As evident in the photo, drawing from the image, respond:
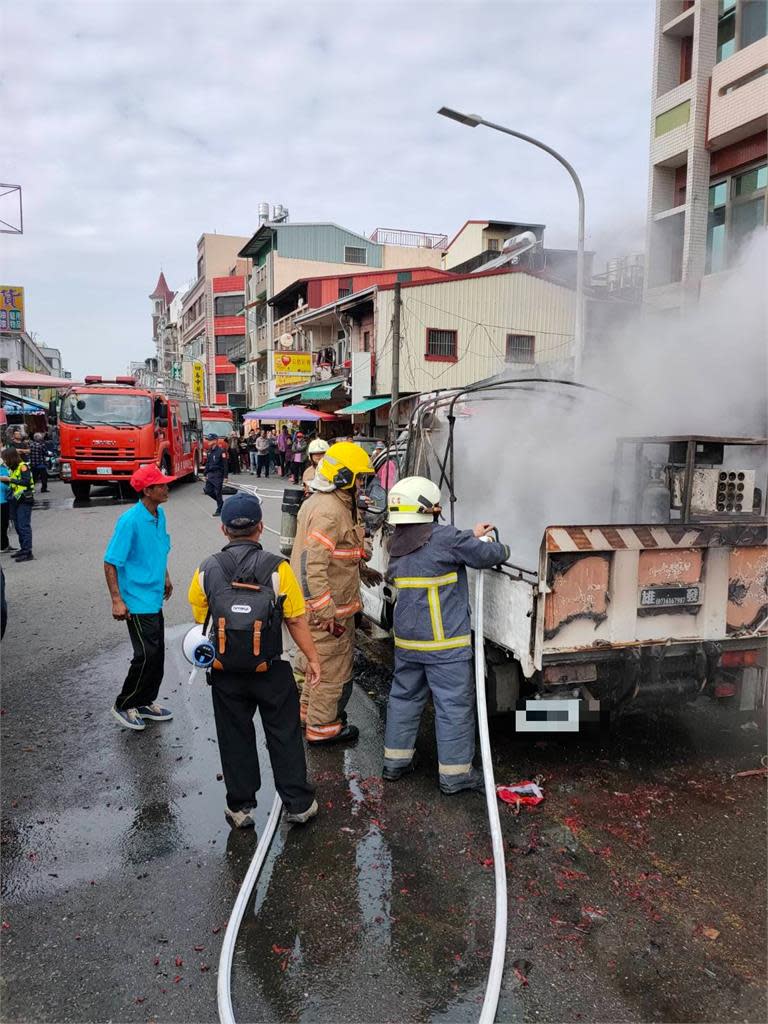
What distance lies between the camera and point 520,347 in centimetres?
2667

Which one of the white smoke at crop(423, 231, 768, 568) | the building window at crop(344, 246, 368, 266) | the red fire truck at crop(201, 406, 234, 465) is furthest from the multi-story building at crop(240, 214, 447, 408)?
the white smoke at crop(423, 231, 768, 568)

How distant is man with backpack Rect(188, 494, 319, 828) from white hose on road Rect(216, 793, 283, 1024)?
0.43 feet

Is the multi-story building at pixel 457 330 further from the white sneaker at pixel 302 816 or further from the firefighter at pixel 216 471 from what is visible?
the white sneaker at pixel 302 816

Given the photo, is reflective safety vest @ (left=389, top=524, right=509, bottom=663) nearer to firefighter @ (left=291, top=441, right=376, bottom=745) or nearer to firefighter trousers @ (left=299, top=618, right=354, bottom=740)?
firefighter @ (left=291, top=441, right=376, bottom=745)

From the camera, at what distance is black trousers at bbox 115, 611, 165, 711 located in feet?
15.1

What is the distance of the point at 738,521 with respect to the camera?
4023 millimetres

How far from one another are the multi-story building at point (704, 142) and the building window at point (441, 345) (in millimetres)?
12089

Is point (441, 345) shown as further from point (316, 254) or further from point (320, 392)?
point (316, 254)

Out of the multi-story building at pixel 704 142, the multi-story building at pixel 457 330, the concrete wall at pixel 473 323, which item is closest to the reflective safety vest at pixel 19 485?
the multi-story building at pixel 704 142

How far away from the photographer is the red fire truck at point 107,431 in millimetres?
17281

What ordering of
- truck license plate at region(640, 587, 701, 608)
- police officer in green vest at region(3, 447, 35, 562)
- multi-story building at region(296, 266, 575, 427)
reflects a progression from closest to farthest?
truck license plate at region(640, 587, 701, 608), police officer in green vest at region(3, 447, 35, 562), multi-story building at region(296, 266, 575, 427)

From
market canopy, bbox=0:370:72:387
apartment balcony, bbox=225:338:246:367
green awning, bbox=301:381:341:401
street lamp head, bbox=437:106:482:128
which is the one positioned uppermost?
apartment balcony, bbox=225:338:246:367

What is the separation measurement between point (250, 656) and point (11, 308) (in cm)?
3186

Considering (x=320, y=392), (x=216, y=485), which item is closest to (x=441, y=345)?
(x=320, y=392)
